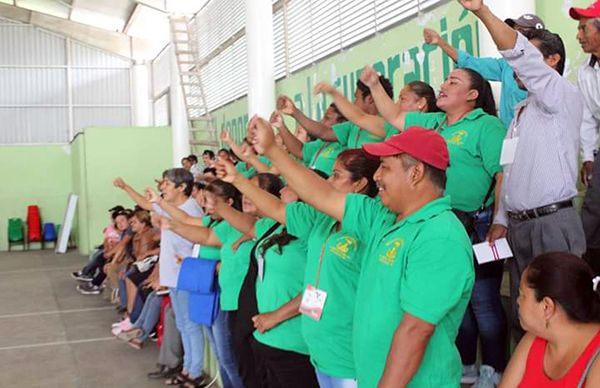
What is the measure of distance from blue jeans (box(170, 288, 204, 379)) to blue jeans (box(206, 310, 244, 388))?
2.15 ft

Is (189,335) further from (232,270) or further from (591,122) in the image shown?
(591,122)

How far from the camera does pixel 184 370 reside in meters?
5.05

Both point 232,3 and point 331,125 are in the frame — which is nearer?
point 331,125

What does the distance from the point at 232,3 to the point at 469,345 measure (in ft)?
30.9

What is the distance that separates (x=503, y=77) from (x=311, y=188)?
1.49m

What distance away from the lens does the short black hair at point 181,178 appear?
509 centimetres

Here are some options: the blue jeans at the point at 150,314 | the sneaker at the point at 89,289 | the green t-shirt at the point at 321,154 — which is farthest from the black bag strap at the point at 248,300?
the sneaker at the point at 89,289

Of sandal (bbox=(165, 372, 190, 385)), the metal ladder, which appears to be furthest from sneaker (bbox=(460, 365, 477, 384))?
the metal ladder

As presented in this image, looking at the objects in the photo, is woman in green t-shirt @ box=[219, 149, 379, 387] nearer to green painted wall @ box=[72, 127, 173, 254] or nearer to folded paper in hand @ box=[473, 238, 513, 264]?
folded paper in hand @ box=[473, 238, 513, 264]

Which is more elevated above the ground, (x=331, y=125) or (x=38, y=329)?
(x=331, y=125)

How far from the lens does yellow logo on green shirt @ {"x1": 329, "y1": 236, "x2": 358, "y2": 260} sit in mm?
2480

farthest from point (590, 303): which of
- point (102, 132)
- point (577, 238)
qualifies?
point (102, 132)

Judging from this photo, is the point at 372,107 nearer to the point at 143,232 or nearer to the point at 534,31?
the point at 534,31

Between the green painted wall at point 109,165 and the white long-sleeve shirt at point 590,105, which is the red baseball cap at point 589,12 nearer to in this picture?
the white long-sleeve shirt at point 590,105
